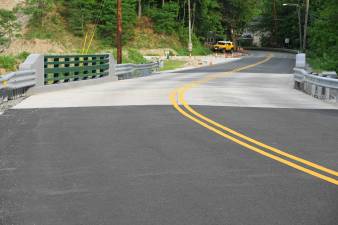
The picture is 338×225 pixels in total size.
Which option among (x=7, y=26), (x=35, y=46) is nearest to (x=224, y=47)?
(x=35, y=46)

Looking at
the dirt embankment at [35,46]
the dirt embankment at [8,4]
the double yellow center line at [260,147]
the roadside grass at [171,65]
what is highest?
the dirt embankment at [8,4]

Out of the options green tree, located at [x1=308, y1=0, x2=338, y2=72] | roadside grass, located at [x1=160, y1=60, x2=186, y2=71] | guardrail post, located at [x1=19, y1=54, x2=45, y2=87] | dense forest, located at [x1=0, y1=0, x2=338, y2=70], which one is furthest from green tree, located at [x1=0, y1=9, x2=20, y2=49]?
guardrail post, located at [x1=19, y1=54, x2=45, y2=87]

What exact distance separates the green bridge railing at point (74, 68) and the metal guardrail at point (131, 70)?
2019mm

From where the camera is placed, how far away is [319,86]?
771 inches

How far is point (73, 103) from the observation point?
53.8 feet

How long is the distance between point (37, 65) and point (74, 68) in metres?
3.87

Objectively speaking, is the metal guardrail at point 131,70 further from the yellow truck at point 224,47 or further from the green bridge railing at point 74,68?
the yellow truck at point 224,47

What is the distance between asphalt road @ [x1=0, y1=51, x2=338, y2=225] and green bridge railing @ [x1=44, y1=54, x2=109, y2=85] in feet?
24.2

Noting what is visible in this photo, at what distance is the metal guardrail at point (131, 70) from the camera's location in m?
30.9

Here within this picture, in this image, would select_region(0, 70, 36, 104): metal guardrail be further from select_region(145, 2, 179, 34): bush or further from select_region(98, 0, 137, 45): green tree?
select_region(145, 2, 179, 34): bush

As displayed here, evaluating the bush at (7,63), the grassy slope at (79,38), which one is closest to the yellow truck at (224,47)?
the grassy slope at (79,38)

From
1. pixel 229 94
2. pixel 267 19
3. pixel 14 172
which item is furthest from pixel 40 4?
pixel 14 172

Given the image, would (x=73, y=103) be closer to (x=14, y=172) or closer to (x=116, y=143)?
(x=116, y=143)

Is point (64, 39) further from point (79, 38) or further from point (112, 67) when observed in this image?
point (112, 67)
